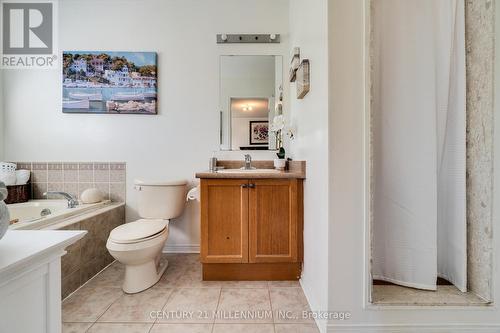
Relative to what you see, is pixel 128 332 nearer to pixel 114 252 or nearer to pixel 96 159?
pixel 114 252

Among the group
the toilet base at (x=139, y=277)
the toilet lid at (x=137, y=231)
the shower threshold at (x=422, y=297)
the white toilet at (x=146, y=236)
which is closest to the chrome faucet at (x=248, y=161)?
the white toilet at (x=146, y=236)

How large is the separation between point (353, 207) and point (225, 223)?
3.19 feet

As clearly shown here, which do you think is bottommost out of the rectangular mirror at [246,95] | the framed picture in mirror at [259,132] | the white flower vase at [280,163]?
the white flower vase at [280,163]

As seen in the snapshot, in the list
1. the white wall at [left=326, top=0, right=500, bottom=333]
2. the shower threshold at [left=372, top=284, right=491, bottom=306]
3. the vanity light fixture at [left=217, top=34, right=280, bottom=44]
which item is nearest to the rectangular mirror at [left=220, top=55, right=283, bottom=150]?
the vanity light fixture at [left=217, top=34, right=280, bottom=44]

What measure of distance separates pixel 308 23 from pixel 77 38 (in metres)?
2.32

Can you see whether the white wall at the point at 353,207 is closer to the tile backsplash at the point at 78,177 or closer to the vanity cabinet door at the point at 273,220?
the vanity cabinet door at the point at 273,220

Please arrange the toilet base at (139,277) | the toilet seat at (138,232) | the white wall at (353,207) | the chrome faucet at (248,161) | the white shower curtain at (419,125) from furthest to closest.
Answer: the chrome faucet at (248,161)
the toilet base at (139,277)
the toilet seat at (138,232)
the white shower curtain at (419,125)
the white wall at (353,207)

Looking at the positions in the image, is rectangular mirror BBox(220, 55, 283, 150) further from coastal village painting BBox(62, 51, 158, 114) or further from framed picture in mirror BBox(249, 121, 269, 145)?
coastal village painting BBox(62, 51, 158, 114)

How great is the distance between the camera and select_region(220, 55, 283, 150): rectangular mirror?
2.34 metres

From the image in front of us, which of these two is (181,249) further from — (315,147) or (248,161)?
(315,147)

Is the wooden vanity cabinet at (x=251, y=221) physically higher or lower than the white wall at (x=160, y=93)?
lower

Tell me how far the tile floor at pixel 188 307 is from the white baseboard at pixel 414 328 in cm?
22

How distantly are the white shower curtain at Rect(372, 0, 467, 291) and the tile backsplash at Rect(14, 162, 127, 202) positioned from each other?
2364 millimetres

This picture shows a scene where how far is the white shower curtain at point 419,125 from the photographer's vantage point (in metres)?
1.23
